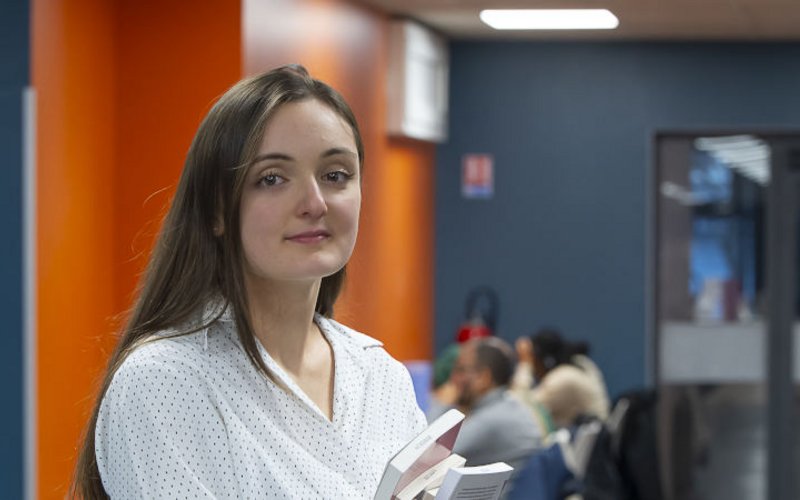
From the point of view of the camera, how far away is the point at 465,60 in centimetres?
687

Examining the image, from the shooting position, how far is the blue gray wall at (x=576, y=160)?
677 centimetres

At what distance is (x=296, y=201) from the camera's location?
157 centimetres

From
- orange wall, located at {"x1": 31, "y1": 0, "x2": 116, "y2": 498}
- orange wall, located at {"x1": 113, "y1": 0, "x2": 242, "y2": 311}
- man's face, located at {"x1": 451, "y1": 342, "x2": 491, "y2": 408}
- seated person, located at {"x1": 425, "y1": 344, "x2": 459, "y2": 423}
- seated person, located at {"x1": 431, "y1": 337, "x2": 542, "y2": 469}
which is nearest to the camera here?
orange wall, located at {"x1": 31, "y1": 0, "x2": 116, "y2": 498}

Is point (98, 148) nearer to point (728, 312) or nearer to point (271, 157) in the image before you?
point (271, 157)

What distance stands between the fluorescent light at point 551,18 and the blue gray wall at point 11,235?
4.15 ft

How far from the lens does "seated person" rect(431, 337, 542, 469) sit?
488cm

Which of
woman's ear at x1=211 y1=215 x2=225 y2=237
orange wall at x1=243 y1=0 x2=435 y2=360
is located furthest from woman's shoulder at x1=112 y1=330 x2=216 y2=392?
orange wall at x1=243 y1=0 x2=435 y2=360

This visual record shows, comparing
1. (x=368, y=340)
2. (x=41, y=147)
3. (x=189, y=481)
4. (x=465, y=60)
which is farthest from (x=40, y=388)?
(x=465, y=60)

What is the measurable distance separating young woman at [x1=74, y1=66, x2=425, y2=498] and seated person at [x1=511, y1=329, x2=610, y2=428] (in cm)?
398

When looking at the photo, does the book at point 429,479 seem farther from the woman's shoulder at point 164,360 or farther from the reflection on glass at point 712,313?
the reflection on glass at point 712,313

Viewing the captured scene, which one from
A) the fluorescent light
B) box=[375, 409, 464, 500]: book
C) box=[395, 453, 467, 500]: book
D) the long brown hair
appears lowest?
box=[395, 453, 467, 500]: book

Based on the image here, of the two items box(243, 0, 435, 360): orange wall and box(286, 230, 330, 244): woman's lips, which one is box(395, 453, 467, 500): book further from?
box(243, 0, 435, 360): orange wall

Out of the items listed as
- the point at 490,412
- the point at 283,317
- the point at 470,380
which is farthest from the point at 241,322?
the point at 470,380

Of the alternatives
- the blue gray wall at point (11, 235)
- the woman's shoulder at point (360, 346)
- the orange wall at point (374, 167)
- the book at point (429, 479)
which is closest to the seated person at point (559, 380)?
the orange wall at point (374, 167)
